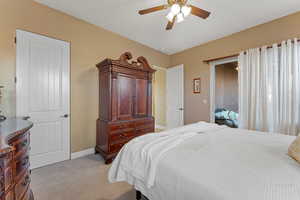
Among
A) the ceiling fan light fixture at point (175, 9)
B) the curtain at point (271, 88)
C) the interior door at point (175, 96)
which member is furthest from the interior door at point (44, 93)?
the curtain at point (271, 88)

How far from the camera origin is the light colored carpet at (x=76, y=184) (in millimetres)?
1789

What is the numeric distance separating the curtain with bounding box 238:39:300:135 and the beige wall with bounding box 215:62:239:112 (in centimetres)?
51

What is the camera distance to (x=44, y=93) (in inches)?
101

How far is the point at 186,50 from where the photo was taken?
4367 millimetres

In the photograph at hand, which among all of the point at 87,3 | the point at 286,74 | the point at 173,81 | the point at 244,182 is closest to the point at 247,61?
the point at 286,74

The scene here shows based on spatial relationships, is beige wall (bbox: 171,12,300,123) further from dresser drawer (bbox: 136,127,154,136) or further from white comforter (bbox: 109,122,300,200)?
white comforter (bbox: 109,122,300,200)

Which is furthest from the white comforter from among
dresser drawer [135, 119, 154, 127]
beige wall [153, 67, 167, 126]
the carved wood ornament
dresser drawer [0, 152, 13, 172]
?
beige wall [153, 67, 167, 126]

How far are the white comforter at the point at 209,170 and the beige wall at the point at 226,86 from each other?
2209 millimetres

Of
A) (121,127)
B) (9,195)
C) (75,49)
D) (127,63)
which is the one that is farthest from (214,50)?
(9,195)

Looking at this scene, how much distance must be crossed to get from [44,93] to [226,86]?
4099mm

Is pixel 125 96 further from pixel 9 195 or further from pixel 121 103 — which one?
pixel 9 195

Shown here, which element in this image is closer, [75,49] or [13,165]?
[13,165]

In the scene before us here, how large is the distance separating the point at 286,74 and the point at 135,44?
3.28 metres

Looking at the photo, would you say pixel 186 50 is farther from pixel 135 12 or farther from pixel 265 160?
pixel 265 160
